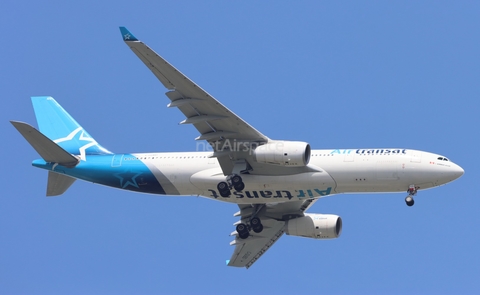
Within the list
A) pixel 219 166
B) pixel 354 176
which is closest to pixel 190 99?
pixel 219 166

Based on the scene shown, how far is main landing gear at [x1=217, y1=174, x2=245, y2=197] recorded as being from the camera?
46531 millimetres

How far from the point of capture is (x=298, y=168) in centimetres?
4616

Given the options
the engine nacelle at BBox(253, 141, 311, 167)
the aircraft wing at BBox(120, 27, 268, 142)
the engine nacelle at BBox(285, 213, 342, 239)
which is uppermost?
the aircraft wing at BBox(120, 27, 268, 142)

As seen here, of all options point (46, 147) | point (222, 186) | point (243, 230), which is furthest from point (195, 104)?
point (243, 230)

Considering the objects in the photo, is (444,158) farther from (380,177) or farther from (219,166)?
(219,166)

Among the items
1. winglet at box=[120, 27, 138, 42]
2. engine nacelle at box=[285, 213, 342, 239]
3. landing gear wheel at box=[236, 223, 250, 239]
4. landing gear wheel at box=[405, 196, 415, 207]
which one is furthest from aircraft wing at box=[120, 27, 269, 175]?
landing gear wheel at box=[405, 196, 415, 207]

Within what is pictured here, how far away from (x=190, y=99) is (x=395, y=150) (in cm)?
1152

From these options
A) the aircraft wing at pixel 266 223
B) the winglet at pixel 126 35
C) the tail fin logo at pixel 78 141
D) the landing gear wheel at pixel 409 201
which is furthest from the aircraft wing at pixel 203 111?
the tail fin logo at pixel 78 141

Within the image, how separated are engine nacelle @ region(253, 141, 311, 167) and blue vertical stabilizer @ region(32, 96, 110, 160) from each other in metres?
11.5

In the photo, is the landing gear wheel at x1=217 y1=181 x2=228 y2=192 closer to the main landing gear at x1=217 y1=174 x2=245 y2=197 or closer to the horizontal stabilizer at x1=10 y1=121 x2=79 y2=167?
the main landing gear at x1=217 y1=174 x2=245 y2=197

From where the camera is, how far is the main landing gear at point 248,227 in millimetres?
51875

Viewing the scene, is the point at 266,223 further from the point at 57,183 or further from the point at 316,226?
the point at 57,183

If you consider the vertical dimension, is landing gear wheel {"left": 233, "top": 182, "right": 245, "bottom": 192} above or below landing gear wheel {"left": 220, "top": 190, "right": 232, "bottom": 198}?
above

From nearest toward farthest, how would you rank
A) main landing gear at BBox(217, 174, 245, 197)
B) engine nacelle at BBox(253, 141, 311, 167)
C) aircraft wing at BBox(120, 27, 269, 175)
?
aircraft wing at BBox(120, 27, 269, 175)
engine nacelle at BBox(253, 141, 311, 167)
main landing gear at BBox(217, 174, 245, 197)
